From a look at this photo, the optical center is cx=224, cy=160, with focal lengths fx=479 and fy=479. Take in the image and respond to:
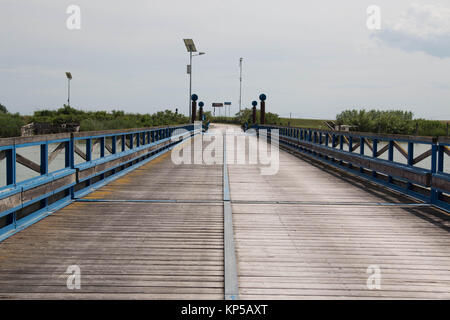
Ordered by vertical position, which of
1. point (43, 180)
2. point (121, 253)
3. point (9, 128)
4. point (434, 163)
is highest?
point (9, 128)

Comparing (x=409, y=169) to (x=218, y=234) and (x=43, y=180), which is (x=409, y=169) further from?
(x=43, y=180)

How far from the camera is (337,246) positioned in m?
6.79

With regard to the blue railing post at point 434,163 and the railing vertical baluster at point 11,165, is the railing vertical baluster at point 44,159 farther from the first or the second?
the blue railing post at point 434,163

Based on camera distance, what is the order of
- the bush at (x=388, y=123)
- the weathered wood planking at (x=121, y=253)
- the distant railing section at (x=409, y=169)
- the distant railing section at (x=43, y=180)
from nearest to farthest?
the weathered wood planking at (x=121, y=253), the distant railing section at (x=43, y=180), the distant railing section at (x=409, y=169), the bush at (x=388, y=123)

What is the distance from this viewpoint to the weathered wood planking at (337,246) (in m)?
5.12

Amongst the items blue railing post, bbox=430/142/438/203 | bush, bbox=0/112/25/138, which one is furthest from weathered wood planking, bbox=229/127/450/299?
bush, bbox=0/112/25/138

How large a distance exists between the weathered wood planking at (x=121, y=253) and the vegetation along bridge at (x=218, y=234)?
0.06 ft

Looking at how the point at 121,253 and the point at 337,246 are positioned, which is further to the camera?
the point at 337,246

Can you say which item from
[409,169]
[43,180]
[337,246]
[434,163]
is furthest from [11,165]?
[409,169]

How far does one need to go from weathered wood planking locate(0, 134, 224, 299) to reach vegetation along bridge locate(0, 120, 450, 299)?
17 millimetres

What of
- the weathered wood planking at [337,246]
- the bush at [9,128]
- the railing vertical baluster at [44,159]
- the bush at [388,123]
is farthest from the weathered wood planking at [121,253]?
the bush at [388,123]

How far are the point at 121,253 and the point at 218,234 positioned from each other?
1.65 m

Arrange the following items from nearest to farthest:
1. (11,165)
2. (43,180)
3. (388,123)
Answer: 1. (11,165)
2. (43,180)
3. (388,123)
